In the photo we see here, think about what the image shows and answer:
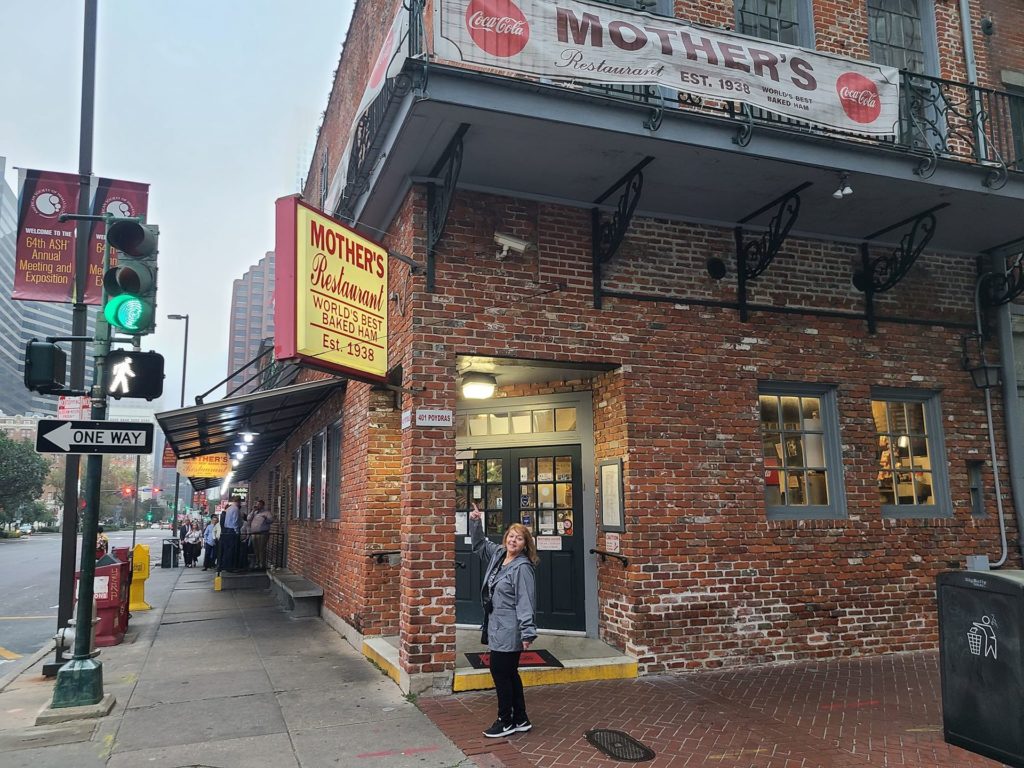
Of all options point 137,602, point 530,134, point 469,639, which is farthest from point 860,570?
point 137,602

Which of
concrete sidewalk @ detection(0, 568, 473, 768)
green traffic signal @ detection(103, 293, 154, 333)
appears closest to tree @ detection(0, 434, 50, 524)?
concrete sidewalk @ detection(0, 568, 473, 768)

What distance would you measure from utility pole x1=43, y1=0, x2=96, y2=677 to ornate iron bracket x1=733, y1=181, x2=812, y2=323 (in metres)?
7.22

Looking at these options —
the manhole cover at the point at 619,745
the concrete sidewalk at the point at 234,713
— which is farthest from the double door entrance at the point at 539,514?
the manhole cover at the point at 619,745

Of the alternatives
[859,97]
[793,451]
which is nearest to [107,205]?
[859,97]

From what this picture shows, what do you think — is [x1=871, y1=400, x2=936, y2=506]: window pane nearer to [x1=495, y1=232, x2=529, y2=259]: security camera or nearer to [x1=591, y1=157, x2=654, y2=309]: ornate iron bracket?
[x1=591, y1=157, x2=654, y2=309]: ornate iron bracket

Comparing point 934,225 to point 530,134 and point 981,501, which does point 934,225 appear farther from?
point 530,134

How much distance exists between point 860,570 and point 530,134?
19.3ft

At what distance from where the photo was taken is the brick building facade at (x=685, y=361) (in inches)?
276

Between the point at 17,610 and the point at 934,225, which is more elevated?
the point at 934,225

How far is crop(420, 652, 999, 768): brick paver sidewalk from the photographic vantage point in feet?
17.0

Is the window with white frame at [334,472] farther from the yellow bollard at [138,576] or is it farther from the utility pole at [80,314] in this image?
the yellow bollard at [138,576]

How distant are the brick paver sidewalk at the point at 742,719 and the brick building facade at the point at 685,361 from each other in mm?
494

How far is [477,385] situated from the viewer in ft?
28.0

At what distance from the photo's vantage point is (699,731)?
5734 millimetres
